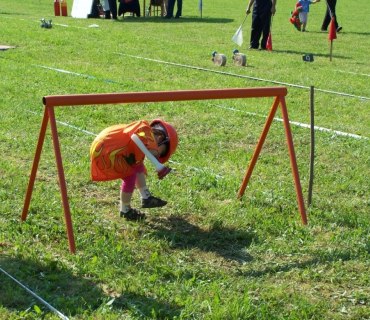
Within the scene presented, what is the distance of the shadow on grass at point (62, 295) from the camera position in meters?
4.20

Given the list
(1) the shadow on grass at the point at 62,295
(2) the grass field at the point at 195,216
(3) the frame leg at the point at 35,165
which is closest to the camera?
(1) the shadow on grass at the point at 62,295

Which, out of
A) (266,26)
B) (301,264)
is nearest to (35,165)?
(301,264)

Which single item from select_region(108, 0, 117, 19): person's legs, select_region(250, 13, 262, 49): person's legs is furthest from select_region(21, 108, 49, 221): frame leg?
select_region(108, 0, 117, 19): person's legs

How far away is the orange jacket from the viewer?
17.7 feet

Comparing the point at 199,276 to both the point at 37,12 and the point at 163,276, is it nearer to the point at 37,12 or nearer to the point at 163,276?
the point at 163,276

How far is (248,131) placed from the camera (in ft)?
29.0

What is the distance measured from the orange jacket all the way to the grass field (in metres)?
0.45

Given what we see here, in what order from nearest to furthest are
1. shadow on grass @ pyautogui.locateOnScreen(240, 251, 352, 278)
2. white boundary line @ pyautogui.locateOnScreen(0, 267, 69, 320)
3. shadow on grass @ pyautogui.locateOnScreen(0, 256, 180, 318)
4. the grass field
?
white boundary line @ pyautogui.locateOnScreen(0, 267, 69, 320) → shadow on grass @ pyautogui.locateOnScreen(0, 256, 180, 318) → the grass field → shadow on grass @ pyautogui.locateOnScreen(240, 251, 352, 278)

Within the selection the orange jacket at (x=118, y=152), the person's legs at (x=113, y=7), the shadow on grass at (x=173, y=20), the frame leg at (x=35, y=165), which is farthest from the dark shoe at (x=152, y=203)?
the person's legs at (x=113, y=7)

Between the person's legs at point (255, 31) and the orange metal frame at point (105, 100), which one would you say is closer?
the orange metal frame at point (105, 100)

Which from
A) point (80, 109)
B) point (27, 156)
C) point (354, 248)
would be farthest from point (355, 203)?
point (80, 109)

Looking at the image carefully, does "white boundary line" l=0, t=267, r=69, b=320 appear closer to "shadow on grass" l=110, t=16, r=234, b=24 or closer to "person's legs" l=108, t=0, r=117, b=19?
"shadow on grass" l=110, t=16, r=234, b=24

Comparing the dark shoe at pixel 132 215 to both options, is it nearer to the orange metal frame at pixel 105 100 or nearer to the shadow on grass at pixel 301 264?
the orange metal frame at pixel 105 100

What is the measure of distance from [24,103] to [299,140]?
151 inches
